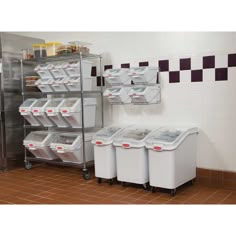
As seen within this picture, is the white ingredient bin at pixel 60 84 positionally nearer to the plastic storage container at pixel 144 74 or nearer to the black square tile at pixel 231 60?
the plastic storage container at pixel 144 74

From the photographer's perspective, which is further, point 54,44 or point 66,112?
point 54,44

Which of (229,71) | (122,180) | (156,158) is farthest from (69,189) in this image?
(229,71)

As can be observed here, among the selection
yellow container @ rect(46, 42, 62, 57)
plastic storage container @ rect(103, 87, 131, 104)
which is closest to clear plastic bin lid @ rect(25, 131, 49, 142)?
yellow container @ rect(46, 42, 62, 57)

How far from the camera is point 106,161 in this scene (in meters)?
3.81

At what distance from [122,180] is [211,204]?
1043 millimetres

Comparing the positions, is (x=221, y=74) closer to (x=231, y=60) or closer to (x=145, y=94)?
(x=231, y=60)

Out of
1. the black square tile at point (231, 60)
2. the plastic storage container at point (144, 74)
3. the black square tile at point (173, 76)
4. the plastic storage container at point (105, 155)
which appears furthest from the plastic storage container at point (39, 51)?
the black square tile at point (231, 60)

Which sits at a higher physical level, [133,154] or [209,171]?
[133,154]

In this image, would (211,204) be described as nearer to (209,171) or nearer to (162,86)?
(209,171)

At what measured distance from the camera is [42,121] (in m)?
4.63

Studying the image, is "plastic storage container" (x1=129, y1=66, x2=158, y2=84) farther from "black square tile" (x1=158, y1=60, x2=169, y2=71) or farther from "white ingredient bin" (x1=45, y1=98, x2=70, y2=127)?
"white ingredient bin" (x1=45, y1=98, x2=70, y2=127)

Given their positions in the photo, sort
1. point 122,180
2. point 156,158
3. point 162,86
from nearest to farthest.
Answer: point 156,158 < point 122,180 < point 162,86

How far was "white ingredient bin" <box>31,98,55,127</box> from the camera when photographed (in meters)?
4.45

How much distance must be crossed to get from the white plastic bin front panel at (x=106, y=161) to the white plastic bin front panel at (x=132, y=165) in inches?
4.7
